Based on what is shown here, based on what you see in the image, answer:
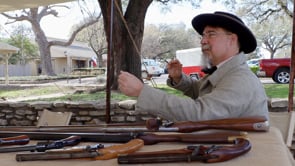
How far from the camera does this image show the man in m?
1.16

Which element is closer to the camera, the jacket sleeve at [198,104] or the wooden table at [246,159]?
the wooden table at [246,159]

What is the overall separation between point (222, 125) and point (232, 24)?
510 millimetres

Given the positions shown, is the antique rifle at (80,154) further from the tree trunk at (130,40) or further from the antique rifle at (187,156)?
the tree trunk at (130,40)

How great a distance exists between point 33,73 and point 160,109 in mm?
23881

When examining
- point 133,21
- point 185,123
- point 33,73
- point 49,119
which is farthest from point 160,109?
point 33,73

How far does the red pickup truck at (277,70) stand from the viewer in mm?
8766

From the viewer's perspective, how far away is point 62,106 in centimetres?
405

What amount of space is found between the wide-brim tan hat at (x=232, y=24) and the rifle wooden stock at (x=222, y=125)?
43cm

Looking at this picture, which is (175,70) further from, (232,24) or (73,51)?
(73,51)

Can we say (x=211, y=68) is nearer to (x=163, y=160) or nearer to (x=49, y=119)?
(x=163, y=160)

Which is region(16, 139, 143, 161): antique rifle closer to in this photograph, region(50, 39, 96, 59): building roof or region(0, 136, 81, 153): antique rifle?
region(0, 136, 81, 153): antique rifle

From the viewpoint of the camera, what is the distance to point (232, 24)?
1455 mm

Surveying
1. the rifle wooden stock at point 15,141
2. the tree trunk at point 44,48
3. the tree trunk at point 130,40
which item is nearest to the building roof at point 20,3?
the tree trunk at point 130,40

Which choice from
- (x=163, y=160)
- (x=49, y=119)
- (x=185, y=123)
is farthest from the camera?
(x=49, y=119)
